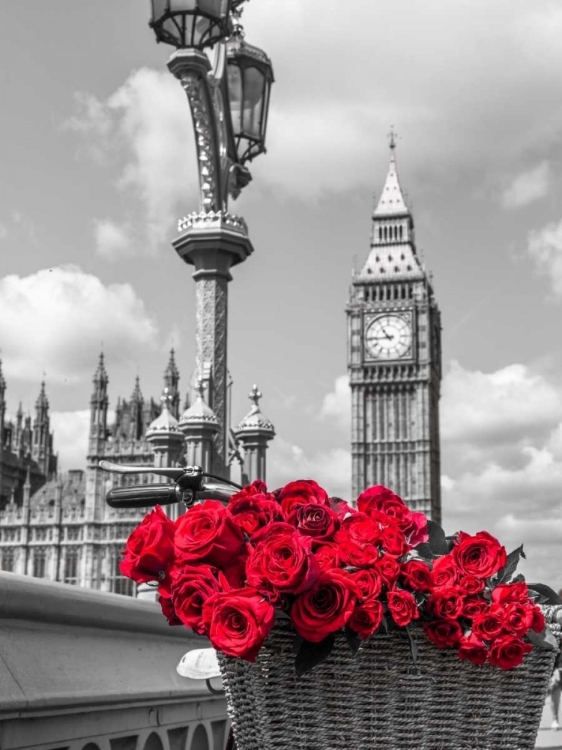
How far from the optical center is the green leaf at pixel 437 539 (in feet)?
4.28

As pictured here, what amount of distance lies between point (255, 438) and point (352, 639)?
7.35m

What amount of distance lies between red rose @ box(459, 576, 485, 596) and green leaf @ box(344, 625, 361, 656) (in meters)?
0.15

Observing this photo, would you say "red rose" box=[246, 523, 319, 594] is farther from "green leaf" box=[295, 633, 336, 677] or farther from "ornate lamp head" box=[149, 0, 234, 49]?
"ornate lamp head" box=[149, 0, 234, 49]

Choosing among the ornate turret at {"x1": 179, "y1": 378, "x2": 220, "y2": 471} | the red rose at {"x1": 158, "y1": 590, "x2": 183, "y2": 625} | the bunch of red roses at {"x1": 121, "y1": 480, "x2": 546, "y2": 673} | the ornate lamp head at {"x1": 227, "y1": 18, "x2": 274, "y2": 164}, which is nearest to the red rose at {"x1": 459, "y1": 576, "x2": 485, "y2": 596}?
the bunch of red roses at {"x1": 121, "y1": 480, "x2": 546, "y2": 673}

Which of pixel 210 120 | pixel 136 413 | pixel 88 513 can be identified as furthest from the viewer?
pixel 136 413

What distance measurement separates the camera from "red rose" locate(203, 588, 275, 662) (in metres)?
1.11

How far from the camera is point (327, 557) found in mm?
1188

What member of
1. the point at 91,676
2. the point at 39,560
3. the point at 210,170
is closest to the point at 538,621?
the point at 91,676

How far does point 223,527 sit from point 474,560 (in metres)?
0.32

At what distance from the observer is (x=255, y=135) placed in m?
7.05

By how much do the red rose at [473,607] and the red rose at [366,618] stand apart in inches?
4.7

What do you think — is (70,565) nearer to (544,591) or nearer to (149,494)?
(149,494)

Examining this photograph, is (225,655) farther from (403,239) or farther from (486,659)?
(403,239)

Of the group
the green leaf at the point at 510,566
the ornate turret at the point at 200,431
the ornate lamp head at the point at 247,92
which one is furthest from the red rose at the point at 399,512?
the ornate lamp head at the point at 247,92
